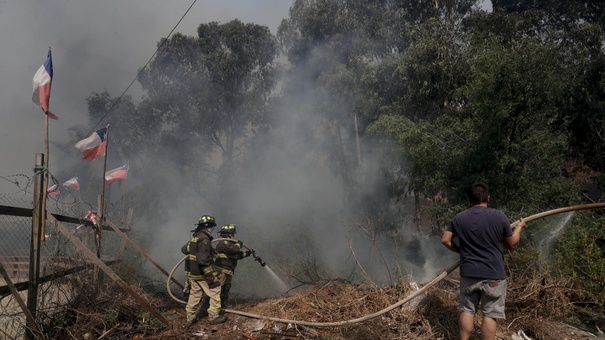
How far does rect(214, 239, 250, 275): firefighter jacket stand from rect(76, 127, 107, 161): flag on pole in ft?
10.1

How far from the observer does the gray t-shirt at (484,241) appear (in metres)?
3.73

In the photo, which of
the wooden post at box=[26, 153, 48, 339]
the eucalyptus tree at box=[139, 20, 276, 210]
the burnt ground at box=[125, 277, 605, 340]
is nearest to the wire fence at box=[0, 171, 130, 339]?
the wooden post at box=[26, 153, 48, 339]

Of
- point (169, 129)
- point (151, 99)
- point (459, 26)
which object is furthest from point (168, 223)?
point (459, 26)

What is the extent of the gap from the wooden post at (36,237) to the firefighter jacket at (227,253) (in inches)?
113

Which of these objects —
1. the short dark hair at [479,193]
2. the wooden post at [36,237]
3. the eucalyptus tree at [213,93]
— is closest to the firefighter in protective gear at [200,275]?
the wooden post at [36,237]

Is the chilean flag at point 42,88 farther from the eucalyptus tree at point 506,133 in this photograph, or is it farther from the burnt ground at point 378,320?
the eucalyptus tree at point 506,133

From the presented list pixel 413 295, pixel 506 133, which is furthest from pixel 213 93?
pixel 413 295

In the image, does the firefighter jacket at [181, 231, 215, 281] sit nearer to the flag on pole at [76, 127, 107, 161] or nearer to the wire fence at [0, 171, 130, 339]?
the wire fence at [0, 171, 130, 339]

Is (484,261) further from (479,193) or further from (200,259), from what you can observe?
(200,259)

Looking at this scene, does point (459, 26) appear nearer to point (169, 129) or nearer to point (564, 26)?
point (564, 26)

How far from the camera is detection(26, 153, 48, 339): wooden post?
4637mm

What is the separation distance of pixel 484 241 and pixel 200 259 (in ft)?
13.5

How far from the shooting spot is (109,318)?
5.58m

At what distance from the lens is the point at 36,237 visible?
4703 millimetres
